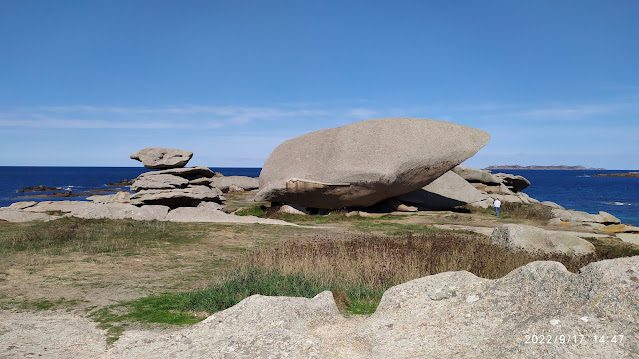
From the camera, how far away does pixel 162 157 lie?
3838 cm

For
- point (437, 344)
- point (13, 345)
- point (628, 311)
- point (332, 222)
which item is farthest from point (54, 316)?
point (332, 222)

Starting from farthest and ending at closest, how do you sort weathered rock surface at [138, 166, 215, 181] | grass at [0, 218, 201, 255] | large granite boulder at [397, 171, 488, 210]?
weathered rock surface at [138, 166, 215, 181] < large granite boulder at [397, 171, 488, 210] < grass at [0, 218, 201, 255]

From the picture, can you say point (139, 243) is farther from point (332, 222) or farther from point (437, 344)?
point (437, 344)

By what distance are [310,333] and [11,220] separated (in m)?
24.2

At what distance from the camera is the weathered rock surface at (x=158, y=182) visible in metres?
33.3

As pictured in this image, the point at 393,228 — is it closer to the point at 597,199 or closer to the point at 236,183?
the point at 236,183

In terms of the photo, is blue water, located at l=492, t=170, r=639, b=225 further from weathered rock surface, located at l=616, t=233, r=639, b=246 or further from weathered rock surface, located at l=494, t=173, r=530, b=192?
weathered rock surface, located at l=616, t=233, r=639, b=246

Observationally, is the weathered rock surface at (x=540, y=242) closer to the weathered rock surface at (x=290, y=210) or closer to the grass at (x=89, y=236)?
the grass at (x=89, y=236)

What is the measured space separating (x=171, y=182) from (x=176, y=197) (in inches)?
80.6

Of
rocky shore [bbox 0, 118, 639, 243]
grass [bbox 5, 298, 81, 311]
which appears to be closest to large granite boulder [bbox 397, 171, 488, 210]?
rocky shore [bbox 0, 118, 639, 243]

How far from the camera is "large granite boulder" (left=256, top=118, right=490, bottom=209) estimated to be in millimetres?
29047

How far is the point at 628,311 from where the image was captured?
6137 mm

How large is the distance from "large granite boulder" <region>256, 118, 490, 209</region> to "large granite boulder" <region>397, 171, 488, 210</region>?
3536mm

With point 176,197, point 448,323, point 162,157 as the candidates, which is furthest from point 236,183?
point 448,323
